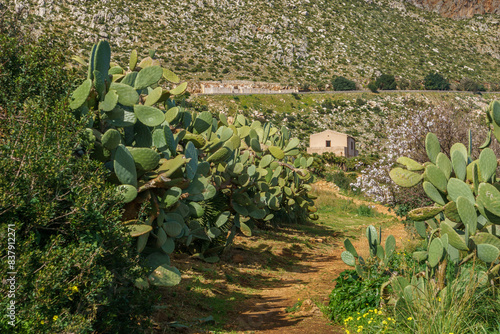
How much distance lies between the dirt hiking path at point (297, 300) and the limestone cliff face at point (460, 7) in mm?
96528

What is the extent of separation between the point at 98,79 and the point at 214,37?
67.9 m

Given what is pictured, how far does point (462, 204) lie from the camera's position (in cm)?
406

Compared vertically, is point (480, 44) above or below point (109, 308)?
above

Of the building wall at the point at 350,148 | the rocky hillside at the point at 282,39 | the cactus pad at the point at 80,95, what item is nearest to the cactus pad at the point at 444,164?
the cactus pad at the point at 80,95

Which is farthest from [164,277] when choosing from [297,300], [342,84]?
[342,84]

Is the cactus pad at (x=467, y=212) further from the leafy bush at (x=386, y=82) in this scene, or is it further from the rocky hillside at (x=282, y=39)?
the leafy bush at (x=386, y=82)

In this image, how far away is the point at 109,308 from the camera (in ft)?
11.4

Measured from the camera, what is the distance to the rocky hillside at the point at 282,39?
61.8m

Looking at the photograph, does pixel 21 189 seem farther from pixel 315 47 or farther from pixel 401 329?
pixel 315 47

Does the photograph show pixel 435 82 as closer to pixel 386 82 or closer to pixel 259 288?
pixel 386 82

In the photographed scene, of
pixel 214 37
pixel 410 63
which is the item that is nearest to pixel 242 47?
pixel 214 37

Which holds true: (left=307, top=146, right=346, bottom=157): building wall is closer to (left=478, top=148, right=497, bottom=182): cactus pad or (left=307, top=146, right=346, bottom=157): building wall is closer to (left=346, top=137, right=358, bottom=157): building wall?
(left=346, top=137, right=358, bottom=157): building wall

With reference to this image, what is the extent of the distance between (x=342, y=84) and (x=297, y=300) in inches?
2570

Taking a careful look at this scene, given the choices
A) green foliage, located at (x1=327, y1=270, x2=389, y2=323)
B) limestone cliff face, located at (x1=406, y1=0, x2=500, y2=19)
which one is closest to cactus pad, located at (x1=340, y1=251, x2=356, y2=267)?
green foliage, located at (x1=327, y1=270, x2=389, y2=323)
